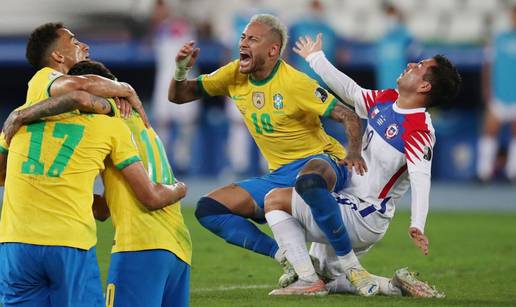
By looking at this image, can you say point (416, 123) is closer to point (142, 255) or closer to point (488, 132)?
point (142, 255)

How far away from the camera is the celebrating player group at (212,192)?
461 centimetres

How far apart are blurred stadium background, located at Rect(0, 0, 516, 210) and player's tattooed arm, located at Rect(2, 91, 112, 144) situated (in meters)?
10.5

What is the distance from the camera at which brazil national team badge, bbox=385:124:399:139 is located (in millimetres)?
6578

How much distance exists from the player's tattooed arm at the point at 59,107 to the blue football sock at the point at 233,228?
87.4 inches

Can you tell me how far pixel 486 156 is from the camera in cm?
1584

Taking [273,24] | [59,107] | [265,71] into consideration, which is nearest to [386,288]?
[265,71]

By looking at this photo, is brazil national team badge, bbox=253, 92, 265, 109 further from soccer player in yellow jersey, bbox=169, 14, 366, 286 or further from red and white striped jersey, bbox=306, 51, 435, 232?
red and white striped jersey, bbox=306, 51, 435, 232

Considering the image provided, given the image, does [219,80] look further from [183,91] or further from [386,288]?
[386,288]

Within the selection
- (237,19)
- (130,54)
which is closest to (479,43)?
(237,19)

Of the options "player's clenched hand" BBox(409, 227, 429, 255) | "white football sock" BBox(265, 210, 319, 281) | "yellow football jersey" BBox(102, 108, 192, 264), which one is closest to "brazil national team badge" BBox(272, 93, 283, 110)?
"white football sock" BBox(265, 210, 319, 281)

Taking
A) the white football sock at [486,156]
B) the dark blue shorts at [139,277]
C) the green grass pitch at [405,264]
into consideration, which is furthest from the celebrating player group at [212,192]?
the white football sock at [486,156]

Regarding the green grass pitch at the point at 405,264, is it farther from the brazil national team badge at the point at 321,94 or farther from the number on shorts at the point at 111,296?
the number on shorts at the point at 111,296

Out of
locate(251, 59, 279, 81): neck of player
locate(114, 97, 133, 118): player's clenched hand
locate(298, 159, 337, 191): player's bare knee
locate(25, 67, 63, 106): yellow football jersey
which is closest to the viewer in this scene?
locate(25, 67, 63, 106): yellow football jersey

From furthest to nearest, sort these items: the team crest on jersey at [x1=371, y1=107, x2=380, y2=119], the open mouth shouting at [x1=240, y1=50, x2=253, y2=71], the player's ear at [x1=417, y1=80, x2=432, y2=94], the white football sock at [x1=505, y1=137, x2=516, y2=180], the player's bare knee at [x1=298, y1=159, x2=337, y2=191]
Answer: the white football sock at [x1=505, y1=137, x2=516, y2=180], the open mouth shouting at [x1=240, y1=50, x2=253, y2=71], the team crest on jersey at [x1=371, y1=107, x2=380, y2=119], the player's ear at [x1=417, y1=80, x2=432, y2=94], the player's bare knee at [x1=298, y1=159, x2=337, y2=191]
